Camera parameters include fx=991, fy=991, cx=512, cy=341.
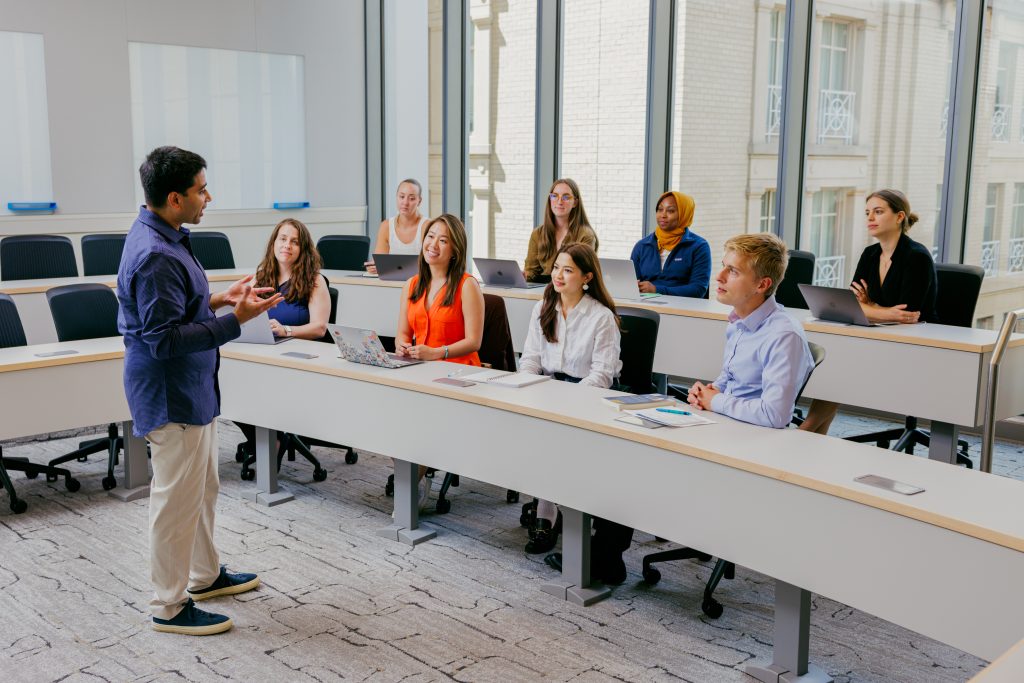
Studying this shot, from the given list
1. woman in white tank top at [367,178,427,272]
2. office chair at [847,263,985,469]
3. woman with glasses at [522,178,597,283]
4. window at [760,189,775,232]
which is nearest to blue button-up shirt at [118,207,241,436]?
woman with glasses at [522,178,597,283]

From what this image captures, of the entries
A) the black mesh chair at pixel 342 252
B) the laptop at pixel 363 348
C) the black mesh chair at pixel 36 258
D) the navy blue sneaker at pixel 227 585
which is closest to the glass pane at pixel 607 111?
the black mesh chair at pixel 342 252

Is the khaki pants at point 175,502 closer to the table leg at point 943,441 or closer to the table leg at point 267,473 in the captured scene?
the table leg at point 267,473

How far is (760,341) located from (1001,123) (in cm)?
361

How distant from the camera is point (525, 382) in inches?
156

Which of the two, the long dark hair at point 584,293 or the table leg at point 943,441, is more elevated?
the long dark hair at point 584,293

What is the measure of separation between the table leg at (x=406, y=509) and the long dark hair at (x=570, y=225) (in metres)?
2.23

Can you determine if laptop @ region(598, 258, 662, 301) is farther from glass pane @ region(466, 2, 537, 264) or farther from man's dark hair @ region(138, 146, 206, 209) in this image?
man's dark hair @ region(138, 146, 206, 209)

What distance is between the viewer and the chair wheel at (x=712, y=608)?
347 centimetres

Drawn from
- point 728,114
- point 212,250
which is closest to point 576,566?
point 728,114

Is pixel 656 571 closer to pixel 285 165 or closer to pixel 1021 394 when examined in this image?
pixel 1021 394

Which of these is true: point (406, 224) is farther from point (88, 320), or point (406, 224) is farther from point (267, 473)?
point (267, 473)

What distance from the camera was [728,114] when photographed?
708 cm

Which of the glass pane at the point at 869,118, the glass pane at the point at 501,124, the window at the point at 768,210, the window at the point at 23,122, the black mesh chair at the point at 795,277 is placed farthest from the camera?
the glass pane at the point at 501,124

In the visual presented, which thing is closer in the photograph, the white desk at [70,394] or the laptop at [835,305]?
the white desk at [70,394]
